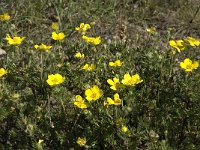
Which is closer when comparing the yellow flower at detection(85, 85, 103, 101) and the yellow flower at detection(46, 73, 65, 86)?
the yellow flower at detection(85, 85, 103, 101)

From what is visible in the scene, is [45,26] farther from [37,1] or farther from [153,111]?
[153,111]

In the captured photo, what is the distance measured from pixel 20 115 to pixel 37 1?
2420 millimetres

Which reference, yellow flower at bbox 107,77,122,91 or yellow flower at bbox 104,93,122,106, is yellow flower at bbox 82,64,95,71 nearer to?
yellow flower at bbox 107,77,122,91

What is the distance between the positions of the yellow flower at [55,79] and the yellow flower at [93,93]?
206mm

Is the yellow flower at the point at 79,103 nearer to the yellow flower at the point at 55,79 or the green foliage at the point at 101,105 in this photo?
the green foliage at the point at 101,105

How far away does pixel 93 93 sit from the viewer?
297 centimetres

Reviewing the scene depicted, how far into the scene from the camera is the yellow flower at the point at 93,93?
2910 millimetres

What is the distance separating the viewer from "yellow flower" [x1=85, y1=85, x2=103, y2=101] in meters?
2.91

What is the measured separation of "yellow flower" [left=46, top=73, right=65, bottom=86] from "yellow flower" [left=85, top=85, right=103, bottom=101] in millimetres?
206

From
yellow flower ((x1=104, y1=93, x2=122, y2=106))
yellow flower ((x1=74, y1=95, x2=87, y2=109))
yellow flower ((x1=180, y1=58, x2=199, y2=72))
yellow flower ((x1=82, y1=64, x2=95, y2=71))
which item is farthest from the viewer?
yellow flower ((x1=82, y1=64, x2=95, y2=71))

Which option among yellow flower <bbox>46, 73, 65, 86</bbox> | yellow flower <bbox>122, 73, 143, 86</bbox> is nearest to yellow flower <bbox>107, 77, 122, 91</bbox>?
yellow flower <bbox>122, 73, 143, 86</bbox>

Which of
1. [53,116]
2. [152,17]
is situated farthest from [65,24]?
[53,116]

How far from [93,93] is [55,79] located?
29cm

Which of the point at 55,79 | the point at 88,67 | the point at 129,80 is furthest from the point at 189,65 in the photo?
the point at 55,79
